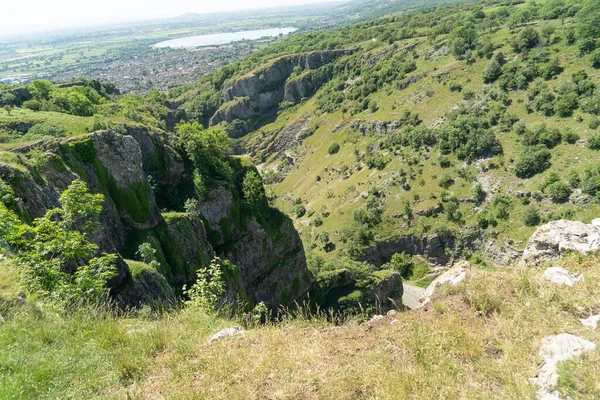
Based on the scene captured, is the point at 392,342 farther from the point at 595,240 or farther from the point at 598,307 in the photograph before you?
the point at 595,240

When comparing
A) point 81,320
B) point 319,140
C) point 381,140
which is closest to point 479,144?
point 381,140

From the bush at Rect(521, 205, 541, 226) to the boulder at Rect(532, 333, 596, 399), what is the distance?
287 ft

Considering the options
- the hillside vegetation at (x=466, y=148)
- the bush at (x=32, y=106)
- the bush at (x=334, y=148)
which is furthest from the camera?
the bush at (x=334, y=148)

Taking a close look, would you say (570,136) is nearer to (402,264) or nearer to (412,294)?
(402,264)

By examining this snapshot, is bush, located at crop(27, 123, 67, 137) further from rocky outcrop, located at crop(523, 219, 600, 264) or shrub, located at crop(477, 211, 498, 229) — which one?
shrub, located at crop(477, 211, 498, 229)

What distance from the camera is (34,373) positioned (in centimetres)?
676

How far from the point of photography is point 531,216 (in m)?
79.7

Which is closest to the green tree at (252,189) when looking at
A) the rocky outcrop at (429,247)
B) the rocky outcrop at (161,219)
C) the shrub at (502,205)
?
the rocky outcrop at (161,219)

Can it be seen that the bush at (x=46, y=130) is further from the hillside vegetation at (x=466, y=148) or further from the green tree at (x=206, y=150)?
the hillside vegetation at (x=466, y=148)

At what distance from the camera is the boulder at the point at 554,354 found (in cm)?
661

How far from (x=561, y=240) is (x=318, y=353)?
13509mm

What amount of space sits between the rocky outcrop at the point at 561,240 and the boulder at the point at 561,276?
3357 millimetres

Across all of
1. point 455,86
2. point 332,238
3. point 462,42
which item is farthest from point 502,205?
point 462,42

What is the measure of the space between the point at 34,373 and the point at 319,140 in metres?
157
